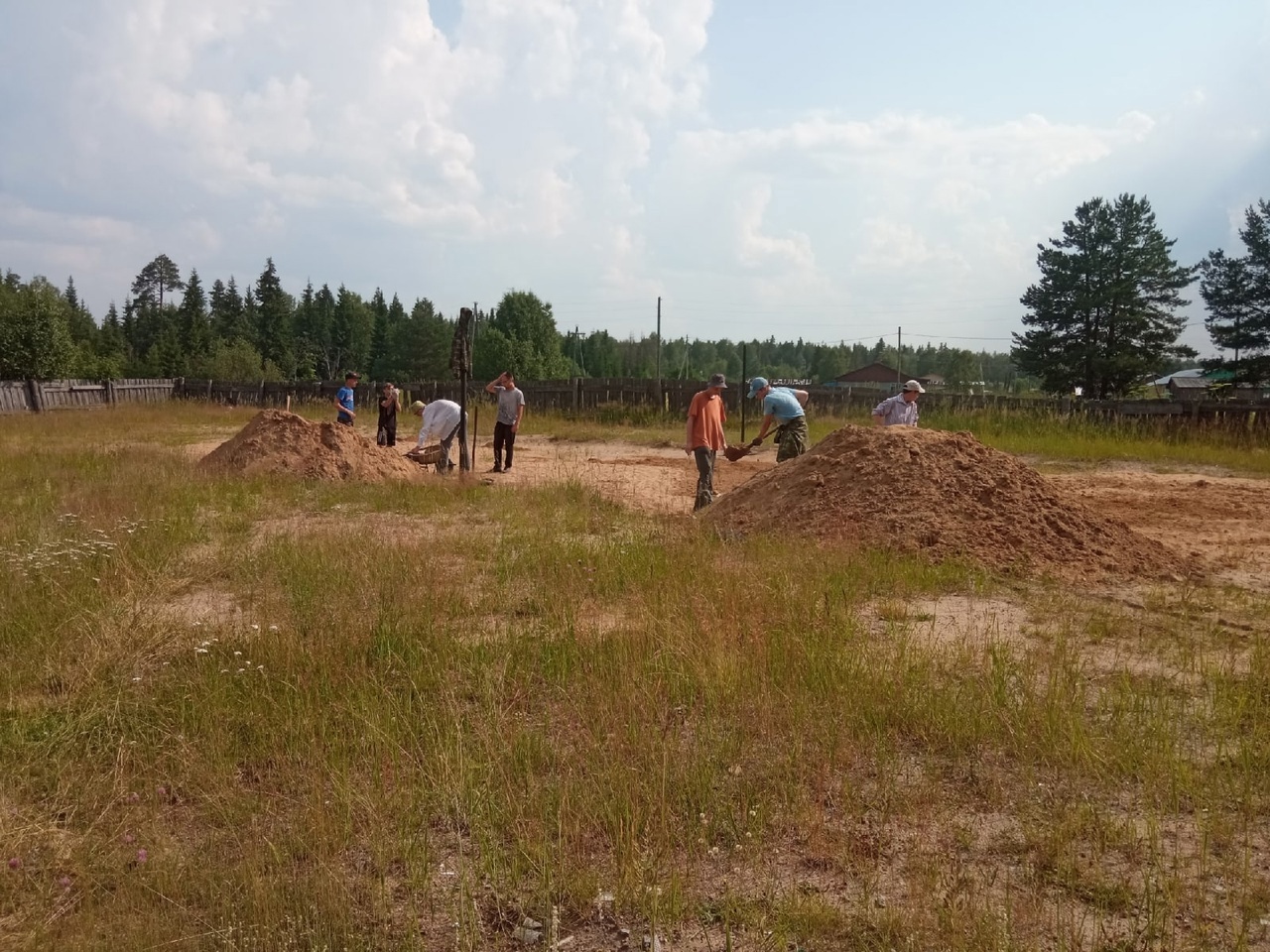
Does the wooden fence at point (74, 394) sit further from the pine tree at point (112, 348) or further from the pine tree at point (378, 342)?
the pine tree at point (378, 342)

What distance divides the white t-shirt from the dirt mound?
561 centimetres

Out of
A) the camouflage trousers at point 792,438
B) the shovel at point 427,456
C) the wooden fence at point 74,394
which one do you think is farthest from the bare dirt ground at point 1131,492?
the wooden fence at point 74,394

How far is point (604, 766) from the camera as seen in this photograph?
339 centimetres

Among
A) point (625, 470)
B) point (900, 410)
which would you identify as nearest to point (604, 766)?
point (900, 410)

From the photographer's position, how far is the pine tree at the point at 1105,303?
3681cm

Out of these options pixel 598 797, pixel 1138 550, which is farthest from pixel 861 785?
pixel 1138 550

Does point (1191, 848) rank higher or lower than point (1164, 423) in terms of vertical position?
lower

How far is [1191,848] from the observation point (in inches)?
114

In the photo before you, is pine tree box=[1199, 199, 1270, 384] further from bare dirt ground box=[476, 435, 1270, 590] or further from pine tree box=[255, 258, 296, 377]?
pine tree box=[255, 258, 296, 377]

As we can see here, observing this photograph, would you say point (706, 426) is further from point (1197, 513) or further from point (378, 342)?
point (378, 342)

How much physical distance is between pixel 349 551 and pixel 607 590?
2.23 metres

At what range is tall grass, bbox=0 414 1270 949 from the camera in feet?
8.59

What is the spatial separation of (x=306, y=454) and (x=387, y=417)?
313cm

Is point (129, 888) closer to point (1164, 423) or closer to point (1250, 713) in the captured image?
point (1250, 713)
